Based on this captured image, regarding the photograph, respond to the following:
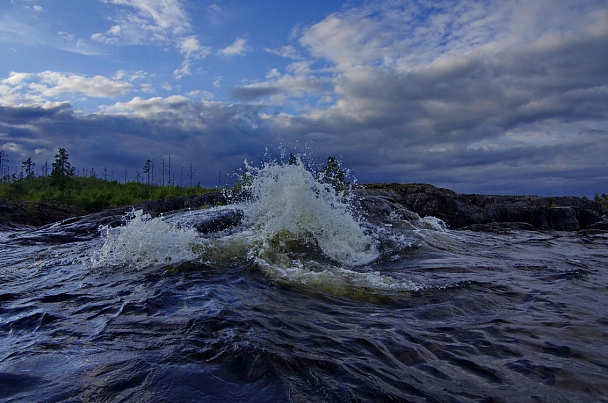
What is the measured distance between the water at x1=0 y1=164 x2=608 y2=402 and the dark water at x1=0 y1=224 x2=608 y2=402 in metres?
0.02

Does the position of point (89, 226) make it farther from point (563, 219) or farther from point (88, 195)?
point (563, 219)

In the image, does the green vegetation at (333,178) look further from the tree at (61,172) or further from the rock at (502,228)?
the tree at (61,172)

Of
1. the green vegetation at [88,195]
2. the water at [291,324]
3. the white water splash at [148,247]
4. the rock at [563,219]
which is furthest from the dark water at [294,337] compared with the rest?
the green vegetation at [88,195]

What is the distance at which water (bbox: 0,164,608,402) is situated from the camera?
2471mm

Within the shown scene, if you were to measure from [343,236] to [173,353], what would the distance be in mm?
6266

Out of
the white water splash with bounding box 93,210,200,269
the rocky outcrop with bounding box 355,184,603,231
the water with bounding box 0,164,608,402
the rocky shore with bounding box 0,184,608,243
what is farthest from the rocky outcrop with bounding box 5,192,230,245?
the rocky outcrop with bounding box 355,184,603,231

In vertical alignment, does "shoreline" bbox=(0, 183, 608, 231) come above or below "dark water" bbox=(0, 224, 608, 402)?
above

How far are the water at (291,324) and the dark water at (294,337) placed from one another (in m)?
0.02

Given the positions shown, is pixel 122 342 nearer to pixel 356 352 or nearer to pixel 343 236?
pixel 356 352

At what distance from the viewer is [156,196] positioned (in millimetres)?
28000

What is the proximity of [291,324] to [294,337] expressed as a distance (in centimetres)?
34

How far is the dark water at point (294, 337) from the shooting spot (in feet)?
7.98

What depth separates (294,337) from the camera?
132 inches

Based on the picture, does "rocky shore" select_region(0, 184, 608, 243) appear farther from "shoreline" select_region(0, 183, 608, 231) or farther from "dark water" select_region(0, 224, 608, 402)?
"dark water" select_region(0, 224, 608, 402)
